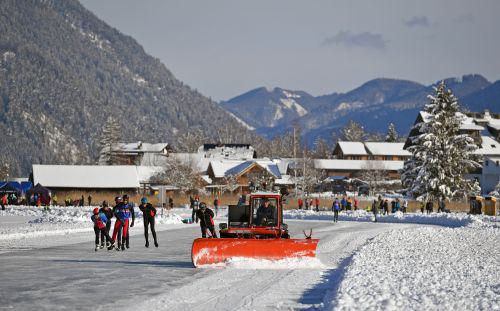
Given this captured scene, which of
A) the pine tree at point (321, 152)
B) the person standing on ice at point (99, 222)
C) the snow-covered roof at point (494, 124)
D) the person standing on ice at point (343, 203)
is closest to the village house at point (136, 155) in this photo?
the pine tree at point (321, 152)

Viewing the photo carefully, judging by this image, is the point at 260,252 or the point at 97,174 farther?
the point at 97,174

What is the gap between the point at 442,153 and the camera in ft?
215

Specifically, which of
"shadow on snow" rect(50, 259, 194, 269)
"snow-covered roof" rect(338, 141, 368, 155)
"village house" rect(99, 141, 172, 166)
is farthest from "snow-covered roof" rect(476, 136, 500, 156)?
"shadow on snow" rect(50, 259, 194, 269)

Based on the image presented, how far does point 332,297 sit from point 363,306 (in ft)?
4.77

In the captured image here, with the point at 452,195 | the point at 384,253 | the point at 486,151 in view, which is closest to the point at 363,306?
the point at 384,253

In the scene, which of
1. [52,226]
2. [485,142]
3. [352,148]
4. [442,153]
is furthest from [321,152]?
[52,226]

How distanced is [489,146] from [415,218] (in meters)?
62.3

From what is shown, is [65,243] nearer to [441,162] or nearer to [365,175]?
[441,162]

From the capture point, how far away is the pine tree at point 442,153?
215 feet

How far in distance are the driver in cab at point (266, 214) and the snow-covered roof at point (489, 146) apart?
94893mm

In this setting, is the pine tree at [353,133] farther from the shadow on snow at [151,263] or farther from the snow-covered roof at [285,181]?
the shadow on snow at [151,263]

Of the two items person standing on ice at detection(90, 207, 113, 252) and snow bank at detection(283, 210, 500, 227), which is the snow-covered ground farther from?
snow bank at detection(283, 210, 500, 227)

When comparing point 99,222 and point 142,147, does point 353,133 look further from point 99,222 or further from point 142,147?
point 99,222

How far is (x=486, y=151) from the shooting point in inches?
4338
